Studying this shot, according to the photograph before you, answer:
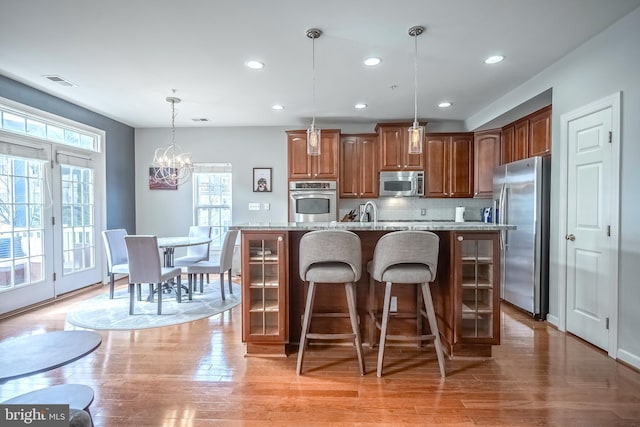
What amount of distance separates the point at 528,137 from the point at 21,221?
5.85m

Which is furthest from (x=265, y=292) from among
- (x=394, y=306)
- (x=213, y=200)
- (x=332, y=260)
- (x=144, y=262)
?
(x=213, y=200)

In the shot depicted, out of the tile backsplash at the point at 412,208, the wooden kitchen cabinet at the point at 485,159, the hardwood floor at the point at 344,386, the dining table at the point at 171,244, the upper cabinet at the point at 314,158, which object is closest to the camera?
the hardwood floor at the point at 344,386

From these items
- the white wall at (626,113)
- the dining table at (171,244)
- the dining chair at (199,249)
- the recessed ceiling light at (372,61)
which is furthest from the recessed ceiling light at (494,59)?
the dining chair at (199,249)

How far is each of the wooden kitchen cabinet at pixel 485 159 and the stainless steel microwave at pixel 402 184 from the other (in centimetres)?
81

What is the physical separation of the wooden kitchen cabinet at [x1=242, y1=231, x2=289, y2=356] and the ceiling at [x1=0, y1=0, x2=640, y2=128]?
159 cm

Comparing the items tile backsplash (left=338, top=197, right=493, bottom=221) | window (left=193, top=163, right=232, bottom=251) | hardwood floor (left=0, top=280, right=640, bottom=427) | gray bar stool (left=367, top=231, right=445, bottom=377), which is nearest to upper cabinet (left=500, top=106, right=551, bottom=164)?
tile backsplash (left=338, top=197, right=493, bottom=221)

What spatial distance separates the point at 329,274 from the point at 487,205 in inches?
158

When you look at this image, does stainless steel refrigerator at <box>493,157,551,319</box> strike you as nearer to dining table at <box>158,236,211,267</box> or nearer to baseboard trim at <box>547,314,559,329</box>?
baseboard trim at <box>547,314,559,329</box>

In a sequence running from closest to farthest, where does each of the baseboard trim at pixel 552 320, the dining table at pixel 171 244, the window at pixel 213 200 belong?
1. the baseboard trim at pixel 552 320
2. the dining table at pixel 171 244
3. the window at pixel 213 200

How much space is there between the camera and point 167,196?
542 centimetres

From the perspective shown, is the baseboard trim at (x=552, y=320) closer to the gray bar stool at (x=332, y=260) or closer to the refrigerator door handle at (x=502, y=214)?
the refrigerator door handle at (x=502, y=214)

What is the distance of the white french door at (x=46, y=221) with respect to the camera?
3.35 metres

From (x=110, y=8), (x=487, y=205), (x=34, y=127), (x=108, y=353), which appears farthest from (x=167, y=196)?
(x=487, y=205)

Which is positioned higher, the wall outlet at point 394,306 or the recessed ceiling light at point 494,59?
the recessed ceiling light at point 494,59
